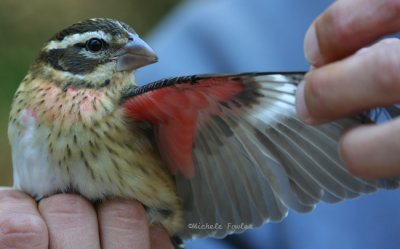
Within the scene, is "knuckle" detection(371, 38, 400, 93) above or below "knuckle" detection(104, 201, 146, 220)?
above

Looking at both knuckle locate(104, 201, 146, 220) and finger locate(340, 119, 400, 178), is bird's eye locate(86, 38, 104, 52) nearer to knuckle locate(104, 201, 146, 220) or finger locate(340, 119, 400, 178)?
knuckle locate(104, 201, 146, 220)

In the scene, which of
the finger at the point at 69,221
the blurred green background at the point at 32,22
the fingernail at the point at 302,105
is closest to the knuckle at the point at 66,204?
the finger at the point at 69,221

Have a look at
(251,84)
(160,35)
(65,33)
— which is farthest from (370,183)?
(160,35)

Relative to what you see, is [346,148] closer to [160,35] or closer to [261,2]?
[261,2]

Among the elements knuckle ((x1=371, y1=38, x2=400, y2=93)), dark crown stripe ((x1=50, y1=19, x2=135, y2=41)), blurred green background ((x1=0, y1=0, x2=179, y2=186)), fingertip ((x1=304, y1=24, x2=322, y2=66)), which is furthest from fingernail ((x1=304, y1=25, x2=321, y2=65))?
blurred green background ((x1=0, y1=0, x2=179, y2=186))

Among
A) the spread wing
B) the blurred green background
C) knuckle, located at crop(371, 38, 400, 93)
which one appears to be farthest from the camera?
the blurred green background
